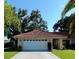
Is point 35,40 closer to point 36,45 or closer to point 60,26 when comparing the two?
point 36,45

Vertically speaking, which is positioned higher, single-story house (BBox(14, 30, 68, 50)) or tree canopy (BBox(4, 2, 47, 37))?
tree canopy (BBox(4, 2, 47, 37))

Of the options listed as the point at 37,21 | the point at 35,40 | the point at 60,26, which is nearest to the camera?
the point at 35,40

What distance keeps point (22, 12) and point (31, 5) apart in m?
2.54

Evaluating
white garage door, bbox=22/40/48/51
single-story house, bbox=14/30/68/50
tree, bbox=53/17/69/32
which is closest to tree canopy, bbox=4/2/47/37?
tree, bbox=53/17/69/32

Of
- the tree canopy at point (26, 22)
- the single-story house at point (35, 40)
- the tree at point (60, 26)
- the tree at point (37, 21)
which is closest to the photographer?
the single-story house at point (35, 40)

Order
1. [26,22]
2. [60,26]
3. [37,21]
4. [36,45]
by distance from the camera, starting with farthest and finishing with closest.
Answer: [37,21] → [60,26] → [26,22] → [36,45]

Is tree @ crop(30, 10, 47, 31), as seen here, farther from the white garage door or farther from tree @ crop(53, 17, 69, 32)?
the white garage door

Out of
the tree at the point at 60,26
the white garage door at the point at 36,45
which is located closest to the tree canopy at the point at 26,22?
the tree at the point at 60,26

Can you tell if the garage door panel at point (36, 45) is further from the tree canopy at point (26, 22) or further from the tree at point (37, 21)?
the tree at point (37, 21)

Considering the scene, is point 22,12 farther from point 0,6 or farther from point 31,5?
point 0,6

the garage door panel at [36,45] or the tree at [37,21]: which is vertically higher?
the tree at [37,21]

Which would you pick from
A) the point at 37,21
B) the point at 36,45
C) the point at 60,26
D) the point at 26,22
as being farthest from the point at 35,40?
the point at 37,21

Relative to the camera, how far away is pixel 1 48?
406 cm
